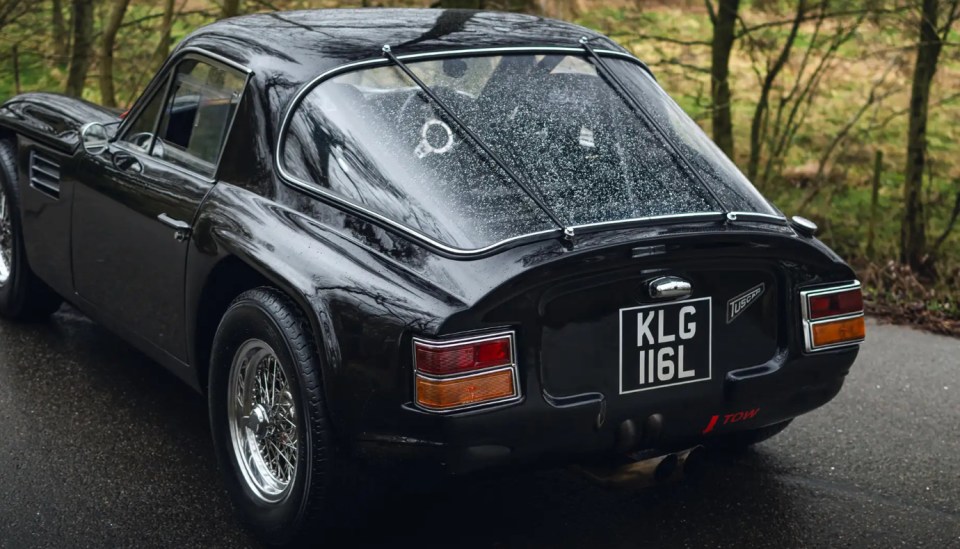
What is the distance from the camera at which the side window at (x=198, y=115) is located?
3911mm

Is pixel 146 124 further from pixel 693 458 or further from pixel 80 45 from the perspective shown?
pixel 80 45

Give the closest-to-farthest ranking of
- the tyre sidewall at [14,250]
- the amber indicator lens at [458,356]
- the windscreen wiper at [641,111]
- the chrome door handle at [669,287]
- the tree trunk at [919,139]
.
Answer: the amber indicator lens at [458,356] < the chrome door handle at [669,287] < the windscreen wiper at [641,111] < the tyre sidewall at [14,250] < the tree trunk at [919,139]

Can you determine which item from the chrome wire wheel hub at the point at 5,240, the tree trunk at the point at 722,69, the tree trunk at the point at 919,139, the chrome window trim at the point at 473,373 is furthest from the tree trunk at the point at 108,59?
the chrome window trim at the point at 473,373

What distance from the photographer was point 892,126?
9.01m

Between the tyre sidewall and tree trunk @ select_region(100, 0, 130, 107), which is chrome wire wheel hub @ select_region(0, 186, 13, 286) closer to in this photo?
the tyre sidewall

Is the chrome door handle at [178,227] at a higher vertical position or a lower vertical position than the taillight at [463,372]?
higher

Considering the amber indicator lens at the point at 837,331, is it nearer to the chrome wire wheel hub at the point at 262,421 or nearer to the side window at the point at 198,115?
the chrome wire wheel hub at the point at 262,421

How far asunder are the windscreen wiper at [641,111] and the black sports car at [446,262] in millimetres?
11

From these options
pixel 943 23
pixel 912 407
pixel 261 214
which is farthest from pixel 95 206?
pixel 943 23

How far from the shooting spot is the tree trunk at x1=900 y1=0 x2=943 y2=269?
7.96 metres

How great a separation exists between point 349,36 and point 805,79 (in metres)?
6.19

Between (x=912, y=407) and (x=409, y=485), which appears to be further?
(x=912, y=407)

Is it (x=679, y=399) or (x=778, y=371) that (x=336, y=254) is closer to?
(x=679, y=399)

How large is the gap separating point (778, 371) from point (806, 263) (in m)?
0.33
